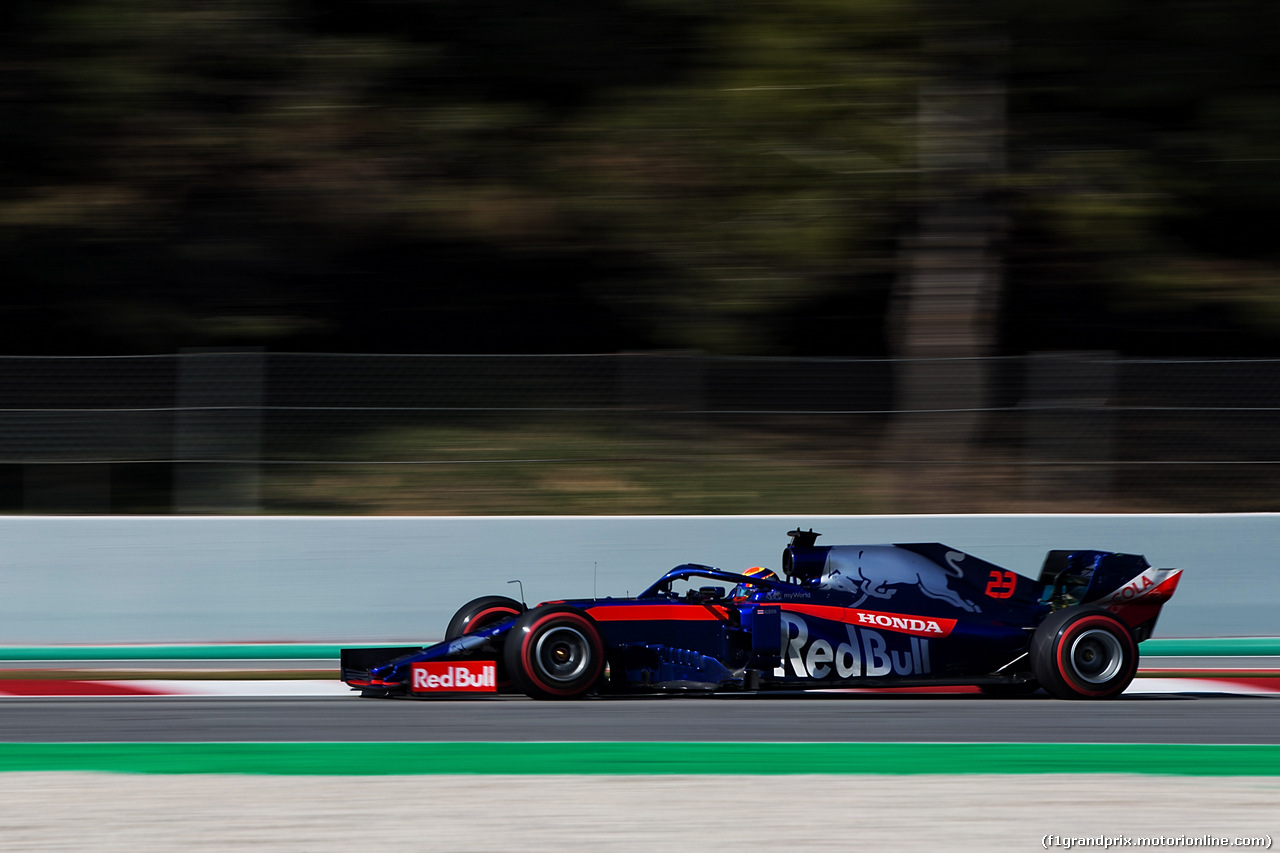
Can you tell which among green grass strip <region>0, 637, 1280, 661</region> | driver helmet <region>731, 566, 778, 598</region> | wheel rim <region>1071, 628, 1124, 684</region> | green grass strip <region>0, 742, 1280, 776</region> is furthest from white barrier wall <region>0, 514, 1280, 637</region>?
green grass strip <region>0, 742, 1280, 776</region>

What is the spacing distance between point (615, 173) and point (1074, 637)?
7.13 meters

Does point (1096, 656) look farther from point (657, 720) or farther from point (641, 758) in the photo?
point (641, 758)

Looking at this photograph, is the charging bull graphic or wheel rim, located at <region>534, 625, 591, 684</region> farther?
the charging bull graphic

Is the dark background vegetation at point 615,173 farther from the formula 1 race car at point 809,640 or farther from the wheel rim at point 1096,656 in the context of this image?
the wheel rim at point 1096,656

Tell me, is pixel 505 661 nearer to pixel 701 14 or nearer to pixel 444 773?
pixel 444 773

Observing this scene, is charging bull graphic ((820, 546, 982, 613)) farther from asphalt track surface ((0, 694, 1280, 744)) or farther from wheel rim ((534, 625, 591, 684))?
wheel rim ((534, 625, 591, 684))

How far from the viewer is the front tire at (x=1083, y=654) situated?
27.5ft

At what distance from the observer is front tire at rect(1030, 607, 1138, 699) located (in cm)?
838

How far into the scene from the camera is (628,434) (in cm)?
1096

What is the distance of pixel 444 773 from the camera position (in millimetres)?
6234

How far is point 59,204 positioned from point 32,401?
3.70 meters

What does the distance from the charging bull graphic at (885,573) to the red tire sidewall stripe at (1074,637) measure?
18.3 inches

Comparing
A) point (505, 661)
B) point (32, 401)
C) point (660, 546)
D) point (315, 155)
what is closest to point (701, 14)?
point (315, 155)

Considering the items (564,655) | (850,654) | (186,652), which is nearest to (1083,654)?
(850,654)
